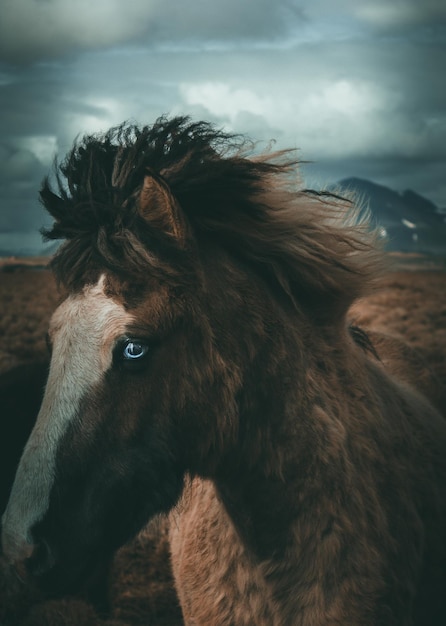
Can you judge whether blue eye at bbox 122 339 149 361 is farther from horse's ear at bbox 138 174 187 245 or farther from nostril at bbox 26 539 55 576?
nostril at bbox 26 539 55 576

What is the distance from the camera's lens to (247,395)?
2.07 meters

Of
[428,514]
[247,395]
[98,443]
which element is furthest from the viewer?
[428,514]

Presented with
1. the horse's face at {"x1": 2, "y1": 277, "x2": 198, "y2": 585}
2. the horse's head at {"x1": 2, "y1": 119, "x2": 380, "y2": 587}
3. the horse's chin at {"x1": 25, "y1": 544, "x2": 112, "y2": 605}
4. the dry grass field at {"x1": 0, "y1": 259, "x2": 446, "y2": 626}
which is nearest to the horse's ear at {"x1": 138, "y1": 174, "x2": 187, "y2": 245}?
the horse's head at {"x1": 2, "y1": 119, "x2": 380, "y2": 587}

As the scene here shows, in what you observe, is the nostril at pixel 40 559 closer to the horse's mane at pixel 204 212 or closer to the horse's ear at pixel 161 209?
the horse's mane at pixel 204 212

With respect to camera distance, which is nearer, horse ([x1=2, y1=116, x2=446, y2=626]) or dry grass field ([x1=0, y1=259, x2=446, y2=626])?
horse ([x1=2, y1=116, x2=446, y2=626])

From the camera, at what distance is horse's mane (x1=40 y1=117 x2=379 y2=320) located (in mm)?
2086

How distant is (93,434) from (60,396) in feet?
0.55

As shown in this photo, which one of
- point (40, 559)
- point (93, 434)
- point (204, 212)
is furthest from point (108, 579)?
point (204, 212)

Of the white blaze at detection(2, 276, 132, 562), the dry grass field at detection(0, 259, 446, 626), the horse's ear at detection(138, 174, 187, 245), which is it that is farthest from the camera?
the dry grass field at detection(0, 259, 446, 626)

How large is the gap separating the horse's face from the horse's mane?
0.66 feet

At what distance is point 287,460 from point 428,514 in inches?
32.9

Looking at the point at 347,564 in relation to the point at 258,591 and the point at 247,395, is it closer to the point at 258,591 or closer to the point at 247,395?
the point at 258,591

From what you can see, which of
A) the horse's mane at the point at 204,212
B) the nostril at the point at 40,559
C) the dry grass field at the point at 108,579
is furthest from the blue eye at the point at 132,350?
the dry grass field at the point at 108,579

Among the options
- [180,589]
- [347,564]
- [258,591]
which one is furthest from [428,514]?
[180,589]
